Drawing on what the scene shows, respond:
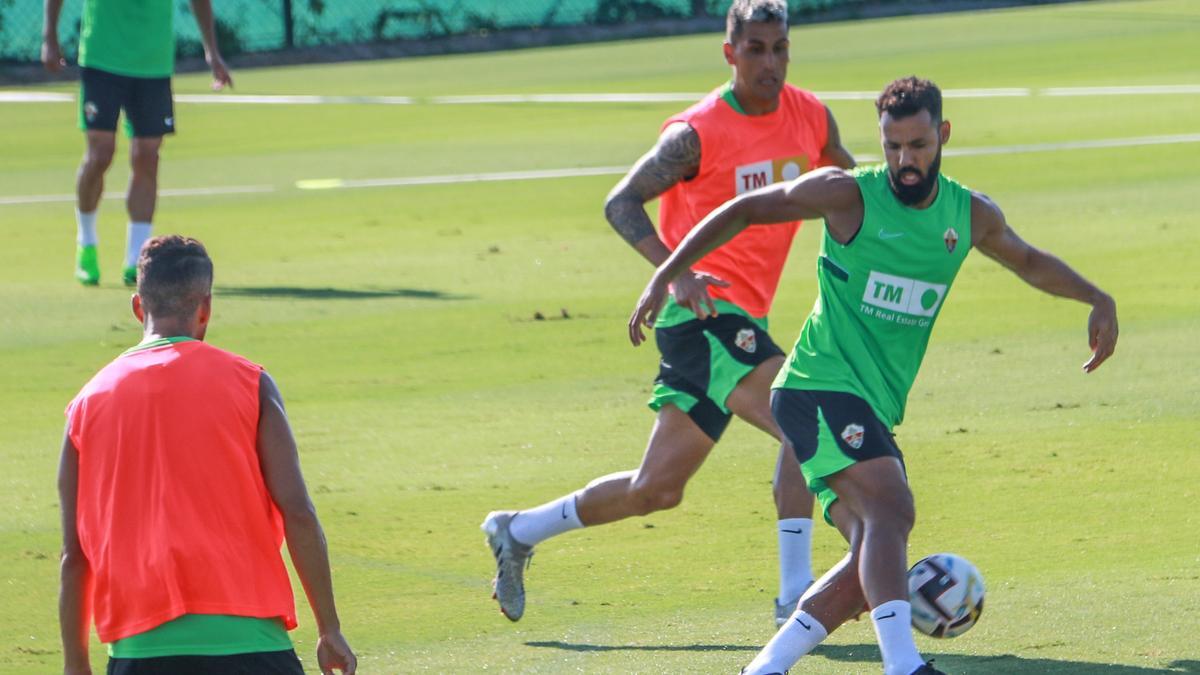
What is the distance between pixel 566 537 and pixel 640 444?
4.75 feet

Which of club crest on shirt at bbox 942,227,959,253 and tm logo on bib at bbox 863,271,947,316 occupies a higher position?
club crest on shirt at bbox 942,227,959,253

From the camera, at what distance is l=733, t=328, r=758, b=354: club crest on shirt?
24.8 feet

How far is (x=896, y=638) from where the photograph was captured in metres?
5.88

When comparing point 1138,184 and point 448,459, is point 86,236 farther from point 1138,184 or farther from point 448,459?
point 1138,184

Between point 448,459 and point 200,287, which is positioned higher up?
point 200,287

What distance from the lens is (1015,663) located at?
21.9 feet

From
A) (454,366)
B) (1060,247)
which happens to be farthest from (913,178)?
(1060,247)

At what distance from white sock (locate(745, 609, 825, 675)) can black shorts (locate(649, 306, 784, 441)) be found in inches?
57.8

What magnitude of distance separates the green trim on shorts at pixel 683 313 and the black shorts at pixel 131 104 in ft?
25.5

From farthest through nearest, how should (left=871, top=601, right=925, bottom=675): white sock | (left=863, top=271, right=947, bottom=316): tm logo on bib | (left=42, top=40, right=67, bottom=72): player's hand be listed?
1. (left=42, top=40, right=67, bottom=72): player's hand
2. (left=863, top=271, right=947, bottom=316): tm logo on bib
3. (left=871, top=601, right=925, bottom=675): white sock

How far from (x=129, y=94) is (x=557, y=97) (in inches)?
589

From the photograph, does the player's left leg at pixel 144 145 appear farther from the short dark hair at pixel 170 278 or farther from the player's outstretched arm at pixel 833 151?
the short dark hair at pixel 170 278

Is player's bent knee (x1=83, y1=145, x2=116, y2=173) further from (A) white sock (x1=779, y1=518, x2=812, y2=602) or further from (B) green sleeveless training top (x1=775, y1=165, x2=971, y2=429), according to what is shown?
(B) green sleeveless training top (x1=775, y1=165, x2=971, y2=429)

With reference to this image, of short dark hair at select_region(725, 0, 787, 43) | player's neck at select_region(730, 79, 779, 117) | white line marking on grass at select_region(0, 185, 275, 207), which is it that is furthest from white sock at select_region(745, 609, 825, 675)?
white line marking on grass at select_region(0, 185, 275, 207)
